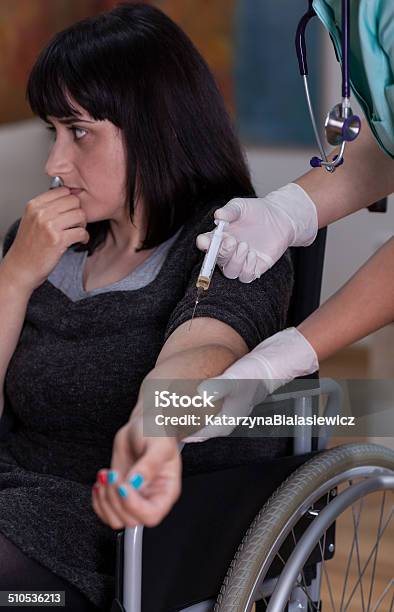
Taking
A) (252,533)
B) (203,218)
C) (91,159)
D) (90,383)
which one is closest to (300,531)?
(252,533)

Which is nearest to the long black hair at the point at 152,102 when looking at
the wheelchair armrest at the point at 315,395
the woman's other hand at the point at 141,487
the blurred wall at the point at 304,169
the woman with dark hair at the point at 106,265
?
the woman with dark hair at the point at 106,265

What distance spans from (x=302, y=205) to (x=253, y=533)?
0.42 meters

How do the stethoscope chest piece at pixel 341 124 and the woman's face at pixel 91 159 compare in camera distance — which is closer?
the stethoscope chest piece at pixel 341 124

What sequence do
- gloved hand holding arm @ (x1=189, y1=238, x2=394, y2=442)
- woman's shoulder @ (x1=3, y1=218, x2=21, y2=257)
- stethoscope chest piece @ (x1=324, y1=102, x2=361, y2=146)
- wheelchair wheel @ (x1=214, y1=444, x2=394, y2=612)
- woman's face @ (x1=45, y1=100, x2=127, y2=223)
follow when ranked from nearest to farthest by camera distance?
stethoscope chest piece @ (x1=324, y1=102, x2=361, y2=146) < gloved hand holding arm @ (x1=189, y1=238, x2=394, y2=442) < wheelchair wheel @ (x1=214, y1=444, x2=394, y2=612) < woman's face @ (x1=45, y1=100, x2=127, y2=223) < woman's shoulder @ (x1=3, y1=218, x2=21, y2=257)

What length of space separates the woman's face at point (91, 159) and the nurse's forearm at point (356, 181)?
311mm

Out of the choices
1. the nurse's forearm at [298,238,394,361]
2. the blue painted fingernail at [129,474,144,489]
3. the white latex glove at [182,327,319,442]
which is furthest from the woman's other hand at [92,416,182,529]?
the nurse's forearm at [298,238,394,361]

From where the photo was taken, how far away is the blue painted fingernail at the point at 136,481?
79cm

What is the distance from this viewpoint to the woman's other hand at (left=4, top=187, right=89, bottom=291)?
153 cm

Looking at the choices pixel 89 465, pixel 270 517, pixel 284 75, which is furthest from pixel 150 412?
pixel 284 75

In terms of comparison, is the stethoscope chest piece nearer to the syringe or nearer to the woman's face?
the syringe

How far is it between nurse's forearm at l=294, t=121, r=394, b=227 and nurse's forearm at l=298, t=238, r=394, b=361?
0.19m

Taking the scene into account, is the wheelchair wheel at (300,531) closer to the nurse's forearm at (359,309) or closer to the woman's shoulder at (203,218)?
the nurse's forearm at (359,309)

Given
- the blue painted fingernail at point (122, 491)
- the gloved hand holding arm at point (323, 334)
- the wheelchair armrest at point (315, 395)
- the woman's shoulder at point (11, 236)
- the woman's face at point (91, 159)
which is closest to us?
the blue painted fingernail at point (122, 491)

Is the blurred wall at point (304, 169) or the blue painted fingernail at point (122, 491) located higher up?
the blurred wall at point (304, 169)
